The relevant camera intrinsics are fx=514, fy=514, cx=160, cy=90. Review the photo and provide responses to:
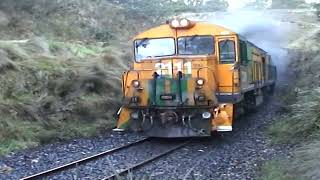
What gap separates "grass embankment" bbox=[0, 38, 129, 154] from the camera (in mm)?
11133

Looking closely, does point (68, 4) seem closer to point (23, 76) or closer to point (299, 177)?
point (23, 76)

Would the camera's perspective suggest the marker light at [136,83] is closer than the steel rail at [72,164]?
No

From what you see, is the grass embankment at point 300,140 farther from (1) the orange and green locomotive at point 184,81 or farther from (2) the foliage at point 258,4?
(2) the foliage at point 258,4

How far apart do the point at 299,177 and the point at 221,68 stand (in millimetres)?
4905

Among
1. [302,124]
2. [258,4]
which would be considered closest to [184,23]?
[302,124]

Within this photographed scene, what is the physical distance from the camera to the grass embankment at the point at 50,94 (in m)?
11.1

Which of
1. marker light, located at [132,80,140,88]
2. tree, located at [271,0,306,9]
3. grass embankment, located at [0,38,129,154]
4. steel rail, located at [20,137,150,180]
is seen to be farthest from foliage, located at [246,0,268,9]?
steel rail, located at [20,137,150,180]

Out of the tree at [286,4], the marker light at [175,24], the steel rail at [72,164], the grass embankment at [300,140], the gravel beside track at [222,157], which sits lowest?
the gravel beside track at [222,157]

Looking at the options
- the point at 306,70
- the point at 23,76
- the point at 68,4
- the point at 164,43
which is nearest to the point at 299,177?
the point at 164,43

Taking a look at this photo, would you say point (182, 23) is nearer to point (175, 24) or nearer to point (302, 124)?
point (175, 24)

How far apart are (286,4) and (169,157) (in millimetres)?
40707

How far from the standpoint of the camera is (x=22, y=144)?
1041 centimetres

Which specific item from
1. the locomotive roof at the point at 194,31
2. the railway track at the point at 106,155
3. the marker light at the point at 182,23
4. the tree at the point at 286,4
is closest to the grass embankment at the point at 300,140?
the railway track at the point at 106,155

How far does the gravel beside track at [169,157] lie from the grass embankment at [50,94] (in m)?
0.67
